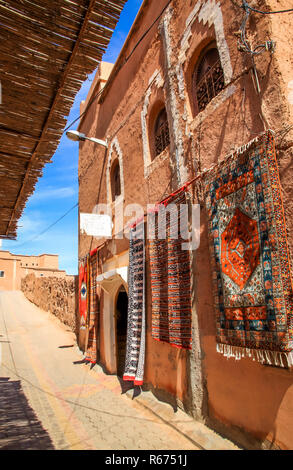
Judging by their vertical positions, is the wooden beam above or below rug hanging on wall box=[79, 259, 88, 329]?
above

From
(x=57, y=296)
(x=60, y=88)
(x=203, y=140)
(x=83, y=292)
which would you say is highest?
(x=203, y=140)

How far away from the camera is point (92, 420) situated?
4684mm

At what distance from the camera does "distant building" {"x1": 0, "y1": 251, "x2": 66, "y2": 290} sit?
3122cm

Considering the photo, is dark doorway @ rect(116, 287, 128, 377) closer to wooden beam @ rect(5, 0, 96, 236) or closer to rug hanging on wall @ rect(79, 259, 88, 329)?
rug hanging on wall @ rect(79, 259, 88, 329)

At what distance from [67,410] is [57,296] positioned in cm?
1222

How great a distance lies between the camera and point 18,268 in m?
32.5

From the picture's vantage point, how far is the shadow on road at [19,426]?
3.73m

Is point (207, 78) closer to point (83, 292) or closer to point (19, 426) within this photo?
point (19, 426)

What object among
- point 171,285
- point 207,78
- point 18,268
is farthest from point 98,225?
point 18,268

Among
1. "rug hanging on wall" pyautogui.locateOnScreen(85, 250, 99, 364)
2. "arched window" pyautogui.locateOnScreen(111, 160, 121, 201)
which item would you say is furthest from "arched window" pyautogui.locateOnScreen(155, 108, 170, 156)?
"rug hanging on wall" pyautogui.locateOnScreen(85, 250, 99, 364)

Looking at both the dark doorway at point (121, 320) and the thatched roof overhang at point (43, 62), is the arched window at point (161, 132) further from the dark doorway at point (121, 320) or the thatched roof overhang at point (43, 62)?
the dark doorway at point (121, 320)

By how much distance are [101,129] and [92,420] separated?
24.9 feet

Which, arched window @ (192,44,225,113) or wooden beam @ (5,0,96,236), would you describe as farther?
arched window @ (192,44,225,113)

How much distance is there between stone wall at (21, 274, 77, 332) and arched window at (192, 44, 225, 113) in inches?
354
